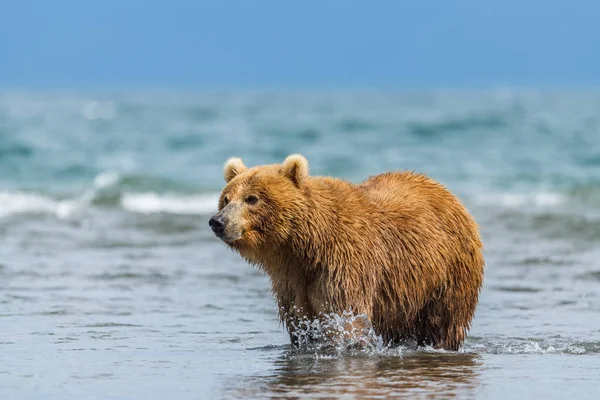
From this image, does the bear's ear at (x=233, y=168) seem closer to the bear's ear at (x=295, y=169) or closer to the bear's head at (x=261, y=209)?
the bear's head at (x=261, y=209)

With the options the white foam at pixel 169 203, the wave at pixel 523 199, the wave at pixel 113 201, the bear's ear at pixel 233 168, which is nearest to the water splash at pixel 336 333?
the bear's ear at pixel 233 168

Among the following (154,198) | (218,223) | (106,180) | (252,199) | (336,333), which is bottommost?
(336,333)

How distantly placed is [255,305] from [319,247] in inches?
121

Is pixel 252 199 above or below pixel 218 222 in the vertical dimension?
above

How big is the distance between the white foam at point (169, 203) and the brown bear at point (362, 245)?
11.7 metres

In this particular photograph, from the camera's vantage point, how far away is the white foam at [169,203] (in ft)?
Answer: 67.8

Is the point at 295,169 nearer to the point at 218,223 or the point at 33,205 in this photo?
the point at 218,223

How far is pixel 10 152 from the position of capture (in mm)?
30109

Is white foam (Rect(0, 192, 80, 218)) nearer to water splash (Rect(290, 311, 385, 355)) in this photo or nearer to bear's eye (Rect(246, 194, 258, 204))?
water splash (Rect(290, 311, 385, 355))

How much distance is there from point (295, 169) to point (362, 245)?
0.63 metres

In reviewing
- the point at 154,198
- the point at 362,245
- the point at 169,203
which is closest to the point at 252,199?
the point at 362,245

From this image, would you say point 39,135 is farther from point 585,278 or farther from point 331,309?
point 331,309

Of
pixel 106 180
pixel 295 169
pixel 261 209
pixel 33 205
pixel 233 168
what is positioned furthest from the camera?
pixel 106 180

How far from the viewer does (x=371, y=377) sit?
723 centimetres
